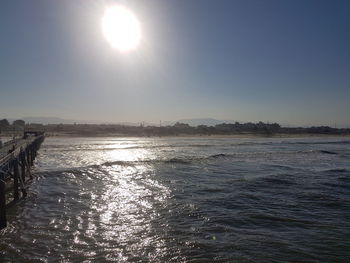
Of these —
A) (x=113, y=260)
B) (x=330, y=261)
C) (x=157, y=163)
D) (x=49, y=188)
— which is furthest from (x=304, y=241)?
(x=157, y=163)

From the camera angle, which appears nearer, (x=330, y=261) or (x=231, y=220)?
(x=330, y=261)

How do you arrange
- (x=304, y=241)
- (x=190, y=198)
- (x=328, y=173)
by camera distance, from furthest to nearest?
(x=328, y=173) → (x=190, y=198) → (x=304, y=241)

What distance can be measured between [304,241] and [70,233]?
23.5ft

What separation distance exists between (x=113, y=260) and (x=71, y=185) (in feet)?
36.2

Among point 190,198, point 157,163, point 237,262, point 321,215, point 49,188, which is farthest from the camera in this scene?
point 157,163

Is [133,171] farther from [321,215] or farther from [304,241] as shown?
[304,241]

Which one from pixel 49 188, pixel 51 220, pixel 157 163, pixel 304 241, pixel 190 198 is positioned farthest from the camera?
pixel 157 163

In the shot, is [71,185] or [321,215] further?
[71,185]

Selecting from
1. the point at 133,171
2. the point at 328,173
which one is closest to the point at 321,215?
the point at 328,173

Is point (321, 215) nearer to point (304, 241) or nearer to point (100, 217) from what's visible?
point (304, 241)

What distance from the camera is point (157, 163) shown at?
2989cm

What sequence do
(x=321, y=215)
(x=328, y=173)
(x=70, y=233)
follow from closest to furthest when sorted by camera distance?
(x=70, y=233) < (x=321, y=215) < (x=328, y=173)

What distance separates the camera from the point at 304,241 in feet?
32.3

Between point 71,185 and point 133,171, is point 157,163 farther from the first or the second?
point 71,185
